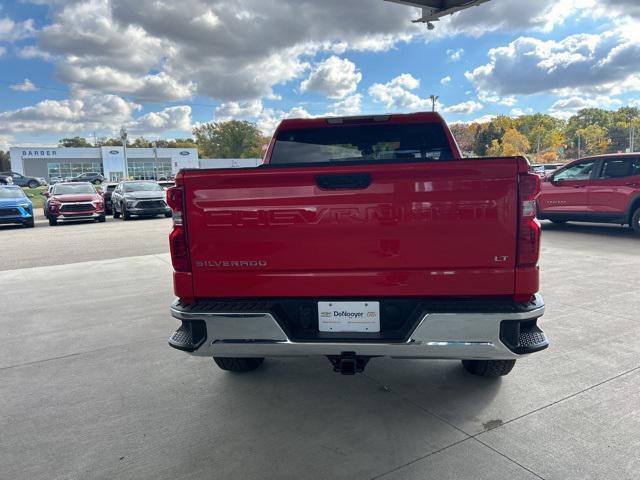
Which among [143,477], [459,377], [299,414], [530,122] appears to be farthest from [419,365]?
[530,122]

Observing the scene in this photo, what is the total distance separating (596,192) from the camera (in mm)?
10953

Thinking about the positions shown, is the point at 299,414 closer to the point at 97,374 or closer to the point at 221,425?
the point at 221,425

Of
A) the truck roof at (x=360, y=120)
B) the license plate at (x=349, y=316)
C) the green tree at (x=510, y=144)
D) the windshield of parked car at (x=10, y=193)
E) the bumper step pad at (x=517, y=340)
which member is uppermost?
the green tree at (x=510, y=144)

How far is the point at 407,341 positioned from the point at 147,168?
8927 centimetres

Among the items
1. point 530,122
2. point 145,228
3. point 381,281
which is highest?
point 530,122

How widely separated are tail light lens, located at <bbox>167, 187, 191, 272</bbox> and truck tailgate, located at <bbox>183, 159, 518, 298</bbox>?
1.6 inches

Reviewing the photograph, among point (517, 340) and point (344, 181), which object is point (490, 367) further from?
point (344, 181)

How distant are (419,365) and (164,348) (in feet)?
7.89

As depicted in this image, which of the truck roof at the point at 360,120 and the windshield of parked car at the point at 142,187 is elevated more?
the truck roof at the point at 360,120

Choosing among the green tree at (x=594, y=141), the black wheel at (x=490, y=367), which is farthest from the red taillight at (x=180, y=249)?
the green tree at (x=594, y=141)

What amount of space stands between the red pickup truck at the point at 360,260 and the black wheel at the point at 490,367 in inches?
29.5

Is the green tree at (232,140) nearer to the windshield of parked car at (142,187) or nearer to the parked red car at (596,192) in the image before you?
the windshield of parked car at (142,187)

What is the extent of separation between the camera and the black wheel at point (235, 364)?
3.70 m

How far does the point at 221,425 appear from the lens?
301 centimetres
